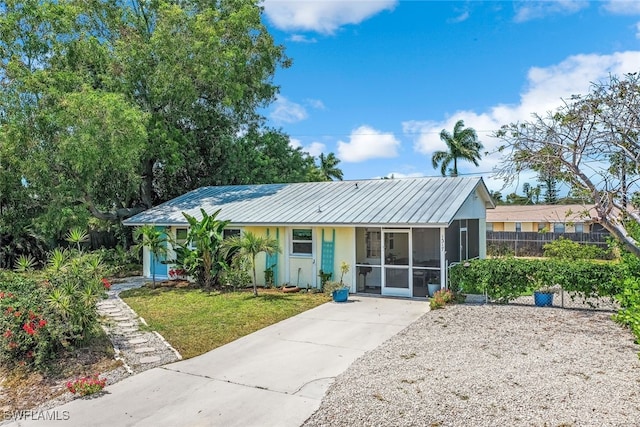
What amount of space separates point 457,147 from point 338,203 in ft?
85.7

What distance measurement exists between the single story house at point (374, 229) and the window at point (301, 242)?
0.04m

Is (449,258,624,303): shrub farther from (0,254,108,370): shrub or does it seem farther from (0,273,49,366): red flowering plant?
(0,273,49,366): red flowering plant

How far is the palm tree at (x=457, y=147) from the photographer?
38953 millimetres

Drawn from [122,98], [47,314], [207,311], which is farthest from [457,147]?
[47,314]

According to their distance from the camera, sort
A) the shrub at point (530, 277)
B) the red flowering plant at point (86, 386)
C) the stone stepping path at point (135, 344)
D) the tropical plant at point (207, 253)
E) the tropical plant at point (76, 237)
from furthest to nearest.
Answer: the tropical plant at point (207, 253) < the shrub at point (530, 277) < the tropical plant at point (76, 237) < the stone stepping path at point (135, 344) < the red flowering plant at point (86, 386)

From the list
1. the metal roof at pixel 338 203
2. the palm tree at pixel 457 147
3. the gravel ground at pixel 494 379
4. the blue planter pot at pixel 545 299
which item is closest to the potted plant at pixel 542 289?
the blue planter pot at pixel 545 299

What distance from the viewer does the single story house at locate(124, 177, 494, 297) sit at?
13.7 metres

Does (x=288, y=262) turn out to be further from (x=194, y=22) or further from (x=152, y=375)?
(x=194, y=22)

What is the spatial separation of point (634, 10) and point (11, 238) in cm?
2633

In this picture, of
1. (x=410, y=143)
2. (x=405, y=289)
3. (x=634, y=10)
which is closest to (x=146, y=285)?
(x=405, y=289)

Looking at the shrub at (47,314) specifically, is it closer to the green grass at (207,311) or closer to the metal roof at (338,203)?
the green grass at (207,311)

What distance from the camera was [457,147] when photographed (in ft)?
127

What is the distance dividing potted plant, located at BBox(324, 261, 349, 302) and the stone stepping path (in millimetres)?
5479

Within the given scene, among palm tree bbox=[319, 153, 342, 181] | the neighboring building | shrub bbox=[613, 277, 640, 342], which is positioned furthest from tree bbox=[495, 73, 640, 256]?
palm tree bbox=[319, 153, 342, 181]
